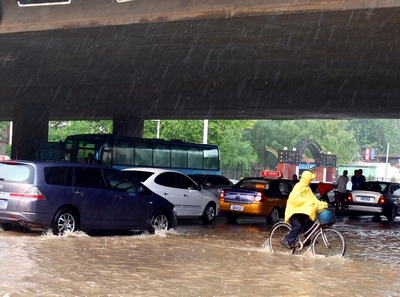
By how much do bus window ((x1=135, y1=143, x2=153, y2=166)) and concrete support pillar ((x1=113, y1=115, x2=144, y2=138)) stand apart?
955cm

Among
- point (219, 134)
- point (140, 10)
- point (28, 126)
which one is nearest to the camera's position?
point (140, 10)

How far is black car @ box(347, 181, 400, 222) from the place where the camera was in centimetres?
2702

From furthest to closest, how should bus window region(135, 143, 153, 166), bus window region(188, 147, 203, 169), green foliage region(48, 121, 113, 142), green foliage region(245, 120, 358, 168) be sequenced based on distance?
green foliage region(245, 120, 358, 168)
green foliage region(48, 121, 113, 142)
bus window region(188, 147, 203, 169)
bus window region(135, 143, 153, 166)

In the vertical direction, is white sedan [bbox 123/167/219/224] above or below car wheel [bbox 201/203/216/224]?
above

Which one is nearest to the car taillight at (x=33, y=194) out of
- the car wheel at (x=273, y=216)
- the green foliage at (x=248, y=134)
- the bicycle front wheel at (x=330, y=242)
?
the bicycle front wheel at (x=330, y=242)

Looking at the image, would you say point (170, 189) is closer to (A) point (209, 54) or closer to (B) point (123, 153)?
(A) point (209, 54)

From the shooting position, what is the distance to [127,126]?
44.9m

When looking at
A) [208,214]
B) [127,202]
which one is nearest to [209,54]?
[208,214]

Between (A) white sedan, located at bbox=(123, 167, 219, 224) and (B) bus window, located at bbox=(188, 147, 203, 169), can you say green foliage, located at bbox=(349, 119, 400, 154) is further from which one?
(A) white sedan, located at bbox=(123, 167, 219, 224)

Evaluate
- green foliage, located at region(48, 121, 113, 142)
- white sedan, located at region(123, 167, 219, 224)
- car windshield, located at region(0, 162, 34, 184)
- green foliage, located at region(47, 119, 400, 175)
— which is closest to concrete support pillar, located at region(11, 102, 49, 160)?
white sedan, located at region(123, 167, 219, 224)

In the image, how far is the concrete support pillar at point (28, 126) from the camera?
39.3 metres

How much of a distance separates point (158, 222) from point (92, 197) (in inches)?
80.5

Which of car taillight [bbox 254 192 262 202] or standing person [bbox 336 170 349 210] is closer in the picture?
car taillight [bbox 254 192 262 202]

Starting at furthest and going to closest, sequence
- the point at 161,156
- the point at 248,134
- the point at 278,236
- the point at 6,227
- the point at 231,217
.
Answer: the point at 248,134 < the point at 161,156 < the point at 231,217 < the point at 6,227 < the point at 278,236
